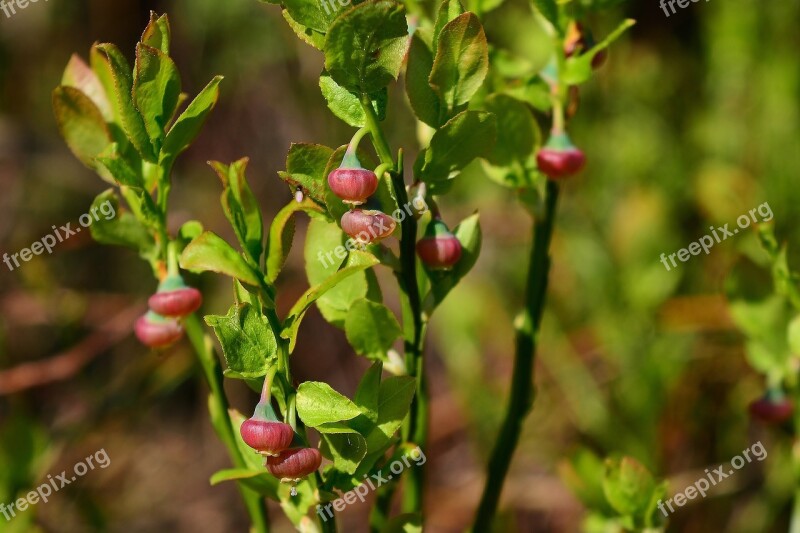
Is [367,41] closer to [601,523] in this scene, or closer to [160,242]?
[160,242]

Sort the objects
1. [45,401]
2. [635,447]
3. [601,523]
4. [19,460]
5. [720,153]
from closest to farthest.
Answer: [601,523]
[19,460]
[635,447]
[720,153]
[45,401]

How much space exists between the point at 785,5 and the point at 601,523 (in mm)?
1640

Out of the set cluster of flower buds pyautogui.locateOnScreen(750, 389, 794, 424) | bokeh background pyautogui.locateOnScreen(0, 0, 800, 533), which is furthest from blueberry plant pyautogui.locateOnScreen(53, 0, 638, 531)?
bokeh background pyautogui.locateOnScreen(0, 0, 800, 533)

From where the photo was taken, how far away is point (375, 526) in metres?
0.60

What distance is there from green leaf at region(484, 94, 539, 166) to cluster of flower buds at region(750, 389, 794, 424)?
1.00 ft

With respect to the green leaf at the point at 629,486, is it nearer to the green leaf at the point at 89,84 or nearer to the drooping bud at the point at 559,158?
the drooping bud at the point at 559,158

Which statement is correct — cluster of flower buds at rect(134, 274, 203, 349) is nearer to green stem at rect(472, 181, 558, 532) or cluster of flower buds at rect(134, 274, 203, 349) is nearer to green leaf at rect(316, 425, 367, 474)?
green leaf at rect(316, 425, 367, 474)

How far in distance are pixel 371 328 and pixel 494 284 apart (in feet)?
4.97

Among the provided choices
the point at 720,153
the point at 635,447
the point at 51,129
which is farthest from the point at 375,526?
the point at 51,129

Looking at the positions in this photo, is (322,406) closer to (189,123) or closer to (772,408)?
(189,123)

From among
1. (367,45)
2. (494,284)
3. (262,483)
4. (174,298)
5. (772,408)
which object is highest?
(367,45)

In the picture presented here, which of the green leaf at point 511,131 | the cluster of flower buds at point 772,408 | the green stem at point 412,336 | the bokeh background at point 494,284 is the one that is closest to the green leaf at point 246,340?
the green stem at point 412,336

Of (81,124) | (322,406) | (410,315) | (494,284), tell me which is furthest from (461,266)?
(494,284)

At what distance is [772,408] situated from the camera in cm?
75
